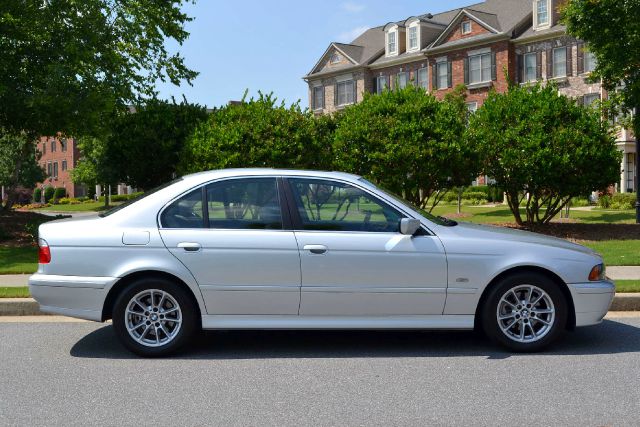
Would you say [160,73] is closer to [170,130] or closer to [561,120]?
[170,130]

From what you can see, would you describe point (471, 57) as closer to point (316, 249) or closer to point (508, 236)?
point (508, 236)

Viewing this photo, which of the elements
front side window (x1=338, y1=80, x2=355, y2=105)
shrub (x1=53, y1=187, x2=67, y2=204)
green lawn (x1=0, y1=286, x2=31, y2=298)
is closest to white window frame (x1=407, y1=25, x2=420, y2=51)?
front side window (x1=338, y1=80, x2=355, y2=105)

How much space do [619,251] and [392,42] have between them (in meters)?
40.0

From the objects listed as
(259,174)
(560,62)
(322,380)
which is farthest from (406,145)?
(560,62)

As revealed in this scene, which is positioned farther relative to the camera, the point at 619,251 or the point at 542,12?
the point at 542,12

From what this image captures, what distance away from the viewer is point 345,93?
179 feet

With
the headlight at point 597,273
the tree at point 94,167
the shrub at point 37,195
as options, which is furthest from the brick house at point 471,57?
the shrub at point 37,195

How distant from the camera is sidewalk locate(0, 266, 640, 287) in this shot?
406 inches

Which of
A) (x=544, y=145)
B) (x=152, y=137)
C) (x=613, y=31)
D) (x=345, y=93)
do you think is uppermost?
(x=345, y=93)

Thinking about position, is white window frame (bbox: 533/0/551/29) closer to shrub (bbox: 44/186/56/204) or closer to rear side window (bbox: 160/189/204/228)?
rear side window (bbox: 160/189/204/228)

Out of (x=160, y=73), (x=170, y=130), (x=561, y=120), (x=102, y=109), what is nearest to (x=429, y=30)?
(x=160, y=73)

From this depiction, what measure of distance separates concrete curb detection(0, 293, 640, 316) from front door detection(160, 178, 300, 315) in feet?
9.91

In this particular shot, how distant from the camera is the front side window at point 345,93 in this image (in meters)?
54.1

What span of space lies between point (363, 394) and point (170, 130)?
21554 mm
